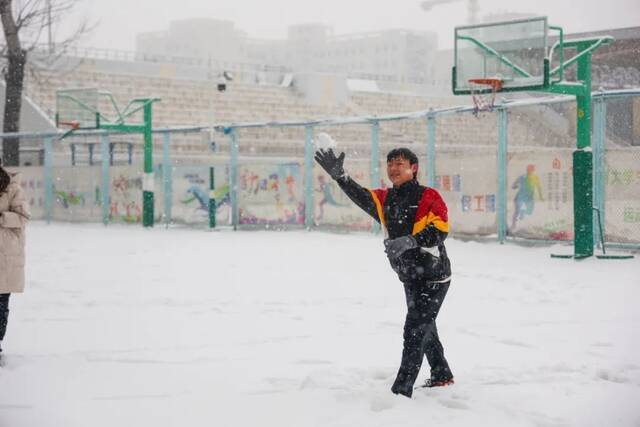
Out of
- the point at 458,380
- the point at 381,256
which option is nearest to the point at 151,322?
the point at 458,380

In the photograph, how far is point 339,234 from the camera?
1816 cm

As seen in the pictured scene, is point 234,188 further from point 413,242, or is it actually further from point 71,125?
point 413,242

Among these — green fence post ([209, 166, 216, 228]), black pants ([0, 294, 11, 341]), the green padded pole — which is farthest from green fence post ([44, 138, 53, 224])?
black pants ([0, 294, 11, 341])

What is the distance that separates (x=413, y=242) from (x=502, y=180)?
10.4m

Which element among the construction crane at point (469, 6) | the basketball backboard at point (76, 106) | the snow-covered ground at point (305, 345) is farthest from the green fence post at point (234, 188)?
the construction crane at point (469, 6)

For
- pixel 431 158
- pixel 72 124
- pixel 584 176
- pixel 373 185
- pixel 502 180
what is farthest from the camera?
pixel 72 124

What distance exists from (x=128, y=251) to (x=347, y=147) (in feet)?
72.0

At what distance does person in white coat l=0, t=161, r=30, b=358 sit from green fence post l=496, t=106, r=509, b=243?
980 cm

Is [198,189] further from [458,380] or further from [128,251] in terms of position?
[458,380]

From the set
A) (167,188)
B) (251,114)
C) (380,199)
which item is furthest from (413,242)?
(251,114)

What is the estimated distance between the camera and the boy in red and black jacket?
509cm

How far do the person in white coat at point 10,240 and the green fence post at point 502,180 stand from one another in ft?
32.2

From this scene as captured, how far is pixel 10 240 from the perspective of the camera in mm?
6535

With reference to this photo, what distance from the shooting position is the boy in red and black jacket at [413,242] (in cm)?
509
